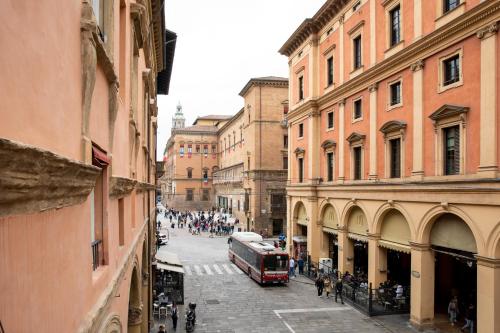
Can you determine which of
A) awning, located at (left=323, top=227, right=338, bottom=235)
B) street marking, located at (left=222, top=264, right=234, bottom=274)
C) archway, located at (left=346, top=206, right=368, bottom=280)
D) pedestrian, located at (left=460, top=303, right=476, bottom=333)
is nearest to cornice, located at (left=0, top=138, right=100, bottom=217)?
pedestrian, located at (left=460, top=303, right=476, bottom=333)

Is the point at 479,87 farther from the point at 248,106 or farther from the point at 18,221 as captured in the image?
the point at 248,106

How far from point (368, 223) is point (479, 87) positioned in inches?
416

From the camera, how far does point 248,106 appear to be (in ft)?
191

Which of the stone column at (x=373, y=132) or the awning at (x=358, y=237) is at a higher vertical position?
the stone column at (x=373, y=132)

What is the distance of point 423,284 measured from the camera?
800 inches

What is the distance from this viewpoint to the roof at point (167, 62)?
26391 millimetres

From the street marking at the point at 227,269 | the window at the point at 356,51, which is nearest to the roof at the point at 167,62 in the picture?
the window at the point at 356,51

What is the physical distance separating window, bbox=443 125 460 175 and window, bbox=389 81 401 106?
4322 mm

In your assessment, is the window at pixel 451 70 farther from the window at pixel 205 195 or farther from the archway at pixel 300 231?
the window at pixel 205 195

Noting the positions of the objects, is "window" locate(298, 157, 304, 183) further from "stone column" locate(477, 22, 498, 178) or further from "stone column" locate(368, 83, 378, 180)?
"stone column" locate(477, 22, 498, 178)

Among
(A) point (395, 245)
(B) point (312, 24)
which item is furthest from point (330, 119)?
(A) point (395, 245)

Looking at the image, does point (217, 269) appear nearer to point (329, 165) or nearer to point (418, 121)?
point (329, 165)

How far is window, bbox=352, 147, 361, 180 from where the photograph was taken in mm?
27355

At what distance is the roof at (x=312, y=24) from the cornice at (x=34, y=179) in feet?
93.8
